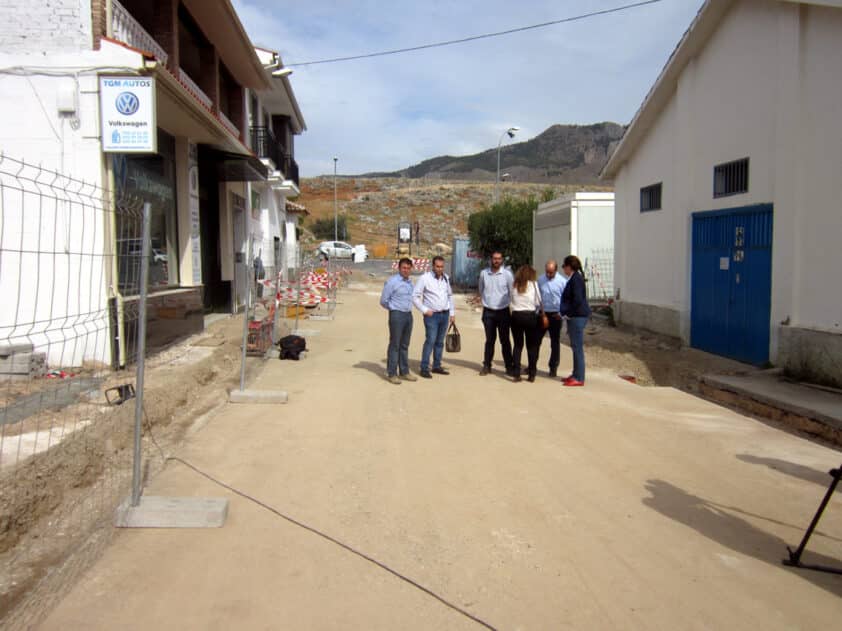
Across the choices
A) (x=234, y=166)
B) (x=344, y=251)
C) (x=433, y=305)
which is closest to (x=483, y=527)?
(x=433, y=305)

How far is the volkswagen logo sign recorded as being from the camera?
8812 mm

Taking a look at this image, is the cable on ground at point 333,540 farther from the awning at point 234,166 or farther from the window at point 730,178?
the awning at point 234,166

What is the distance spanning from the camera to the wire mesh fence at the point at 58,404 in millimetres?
4098

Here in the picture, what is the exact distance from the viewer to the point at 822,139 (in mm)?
9453

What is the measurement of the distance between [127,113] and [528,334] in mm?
6095

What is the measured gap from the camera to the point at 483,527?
451 cm

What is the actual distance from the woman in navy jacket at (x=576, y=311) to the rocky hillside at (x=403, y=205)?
2128 inches

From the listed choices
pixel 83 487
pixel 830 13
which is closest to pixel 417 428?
pixel 83 487

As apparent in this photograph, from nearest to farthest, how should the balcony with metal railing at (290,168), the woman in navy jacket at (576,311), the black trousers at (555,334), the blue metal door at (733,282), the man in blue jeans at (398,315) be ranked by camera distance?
the man in blue jeans at (398,315)
the woman in navy jacket at (576,311)
the black trousers at (555,334)
the blue metal door at (733,282)
the balcony with metal railing at (290,168)

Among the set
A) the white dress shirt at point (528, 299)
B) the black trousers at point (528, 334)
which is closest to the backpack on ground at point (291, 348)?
the black trousers at point (528, 334)

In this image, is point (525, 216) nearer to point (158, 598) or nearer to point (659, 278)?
point (659, 278)

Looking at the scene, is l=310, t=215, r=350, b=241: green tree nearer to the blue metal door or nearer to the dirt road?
the blue metal door

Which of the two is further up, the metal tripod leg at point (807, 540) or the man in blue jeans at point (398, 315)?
the man in blue jeans at point (398, 315)

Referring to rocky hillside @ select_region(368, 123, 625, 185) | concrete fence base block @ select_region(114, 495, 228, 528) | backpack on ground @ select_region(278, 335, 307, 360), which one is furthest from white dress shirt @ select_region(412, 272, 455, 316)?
rocky hillside @ select_region(368, 123, 625, 185)
